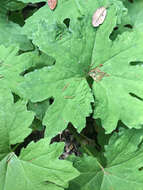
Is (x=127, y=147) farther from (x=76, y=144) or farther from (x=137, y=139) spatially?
(x=76, y=144)

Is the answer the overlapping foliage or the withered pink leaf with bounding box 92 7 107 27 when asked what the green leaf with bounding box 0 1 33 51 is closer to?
the overlapping foliage

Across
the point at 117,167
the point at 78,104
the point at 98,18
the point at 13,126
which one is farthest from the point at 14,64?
the point at 117,167

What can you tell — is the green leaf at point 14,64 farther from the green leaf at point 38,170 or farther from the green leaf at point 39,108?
the green leaf at point 38,170

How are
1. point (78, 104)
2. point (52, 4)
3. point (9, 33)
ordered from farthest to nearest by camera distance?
1. point (9, 33)
2. point (52, 4)
3. point (78, 104)

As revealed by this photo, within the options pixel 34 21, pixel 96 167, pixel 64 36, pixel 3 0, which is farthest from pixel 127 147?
pixel 3 0

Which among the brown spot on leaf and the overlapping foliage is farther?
the brown spot on leaf

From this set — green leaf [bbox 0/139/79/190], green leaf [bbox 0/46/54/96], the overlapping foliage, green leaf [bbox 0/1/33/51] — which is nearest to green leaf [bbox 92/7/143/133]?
the overlapping foliage

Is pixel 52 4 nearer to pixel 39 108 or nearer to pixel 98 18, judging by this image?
pixel 98 18
